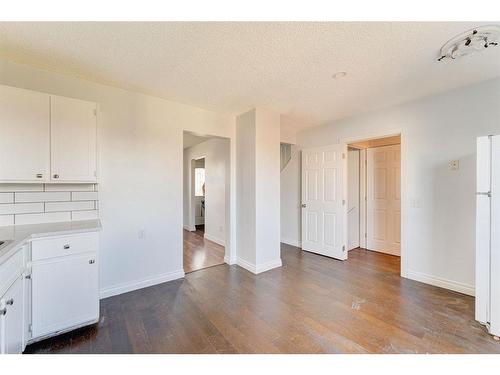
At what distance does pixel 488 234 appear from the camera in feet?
6.19

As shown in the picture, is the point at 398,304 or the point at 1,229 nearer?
the point at 1,229

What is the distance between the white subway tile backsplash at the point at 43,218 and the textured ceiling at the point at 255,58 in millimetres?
1421

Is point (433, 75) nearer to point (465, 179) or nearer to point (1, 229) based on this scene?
point (465, 179)

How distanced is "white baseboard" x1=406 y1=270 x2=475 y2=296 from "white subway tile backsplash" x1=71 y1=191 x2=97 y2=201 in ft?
13.1

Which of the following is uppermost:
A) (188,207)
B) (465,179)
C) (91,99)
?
(91,99)

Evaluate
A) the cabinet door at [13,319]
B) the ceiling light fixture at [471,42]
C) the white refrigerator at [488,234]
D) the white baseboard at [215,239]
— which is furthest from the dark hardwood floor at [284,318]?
the ceiling light fixture at [471,42]

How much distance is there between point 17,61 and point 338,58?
2.91 metres

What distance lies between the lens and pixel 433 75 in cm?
226

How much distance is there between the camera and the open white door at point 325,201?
3.70 meters

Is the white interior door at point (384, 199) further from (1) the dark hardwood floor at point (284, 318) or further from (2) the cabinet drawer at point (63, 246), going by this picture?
(2) the cabinet drawer at point (63, 246)

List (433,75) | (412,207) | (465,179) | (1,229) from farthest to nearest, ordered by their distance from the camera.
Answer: (412,207), (465,179), (433,75), (1,229)

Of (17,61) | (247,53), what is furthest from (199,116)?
(17,61)

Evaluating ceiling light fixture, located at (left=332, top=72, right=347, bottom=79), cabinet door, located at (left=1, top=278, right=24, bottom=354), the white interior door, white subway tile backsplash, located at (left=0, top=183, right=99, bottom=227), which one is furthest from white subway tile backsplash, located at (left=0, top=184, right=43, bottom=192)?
the white interior door

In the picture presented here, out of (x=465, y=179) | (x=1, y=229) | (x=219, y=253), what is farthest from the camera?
(x=219, y=253)
